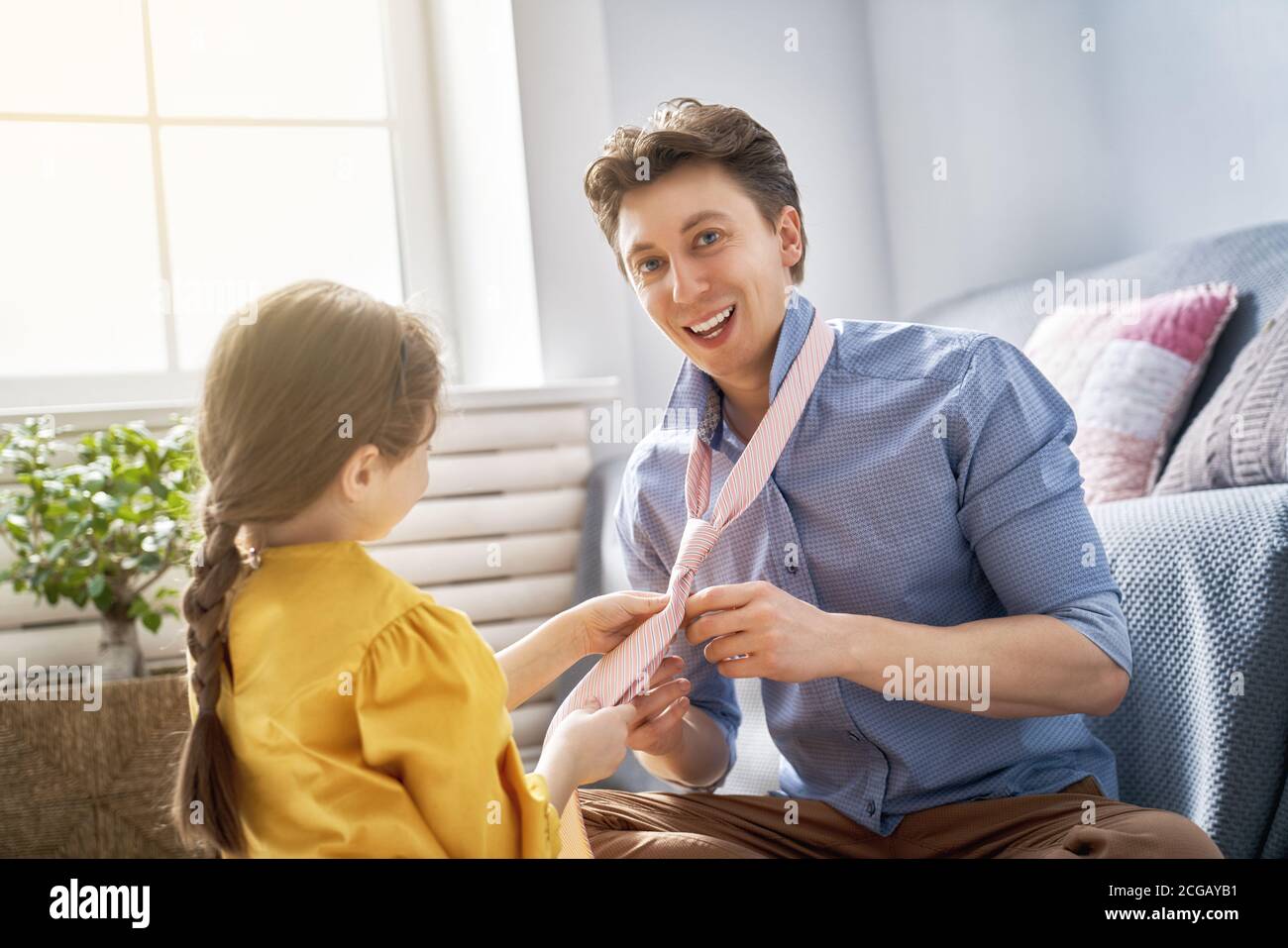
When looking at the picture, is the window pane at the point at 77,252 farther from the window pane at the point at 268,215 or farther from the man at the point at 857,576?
the man at the point at 857,576

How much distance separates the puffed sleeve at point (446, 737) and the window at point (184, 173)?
1613 mm

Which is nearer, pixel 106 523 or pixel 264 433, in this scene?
pixel 264 433

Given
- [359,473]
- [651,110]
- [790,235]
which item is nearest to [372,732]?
[359,473]

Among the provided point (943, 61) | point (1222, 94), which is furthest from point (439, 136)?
point (1222, 94)

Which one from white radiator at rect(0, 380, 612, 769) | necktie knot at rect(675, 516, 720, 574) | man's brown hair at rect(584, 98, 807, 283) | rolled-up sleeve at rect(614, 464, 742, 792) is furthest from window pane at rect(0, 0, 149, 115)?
necktie knot at rect(675, 516, 720, 574)

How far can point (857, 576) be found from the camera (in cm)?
124

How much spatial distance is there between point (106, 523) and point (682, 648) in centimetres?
Answer: 88

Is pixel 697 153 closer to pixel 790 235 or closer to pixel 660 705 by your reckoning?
pixel 790 235

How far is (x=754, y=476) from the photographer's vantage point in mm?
1191

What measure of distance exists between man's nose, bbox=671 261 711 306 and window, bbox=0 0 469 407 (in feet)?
4.26

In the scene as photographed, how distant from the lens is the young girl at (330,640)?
88cm

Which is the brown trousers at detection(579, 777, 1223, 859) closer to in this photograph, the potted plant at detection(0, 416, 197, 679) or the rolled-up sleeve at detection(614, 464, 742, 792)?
the rolled-up sleeve at detection(614, 464, 742, 792)

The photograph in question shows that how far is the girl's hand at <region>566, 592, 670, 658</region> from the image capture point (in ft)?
3.86

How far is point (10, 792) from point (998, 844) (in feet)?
4.30
